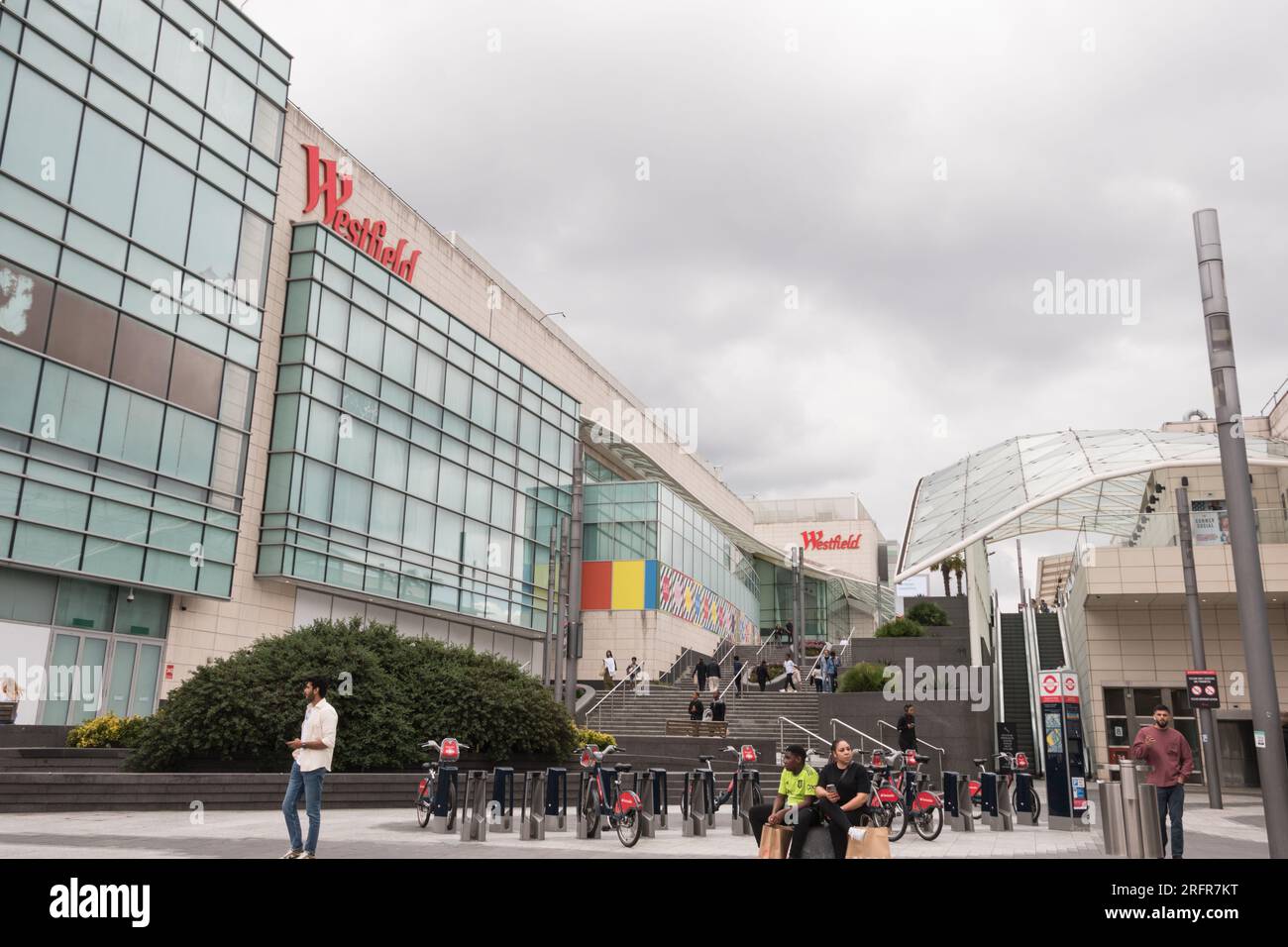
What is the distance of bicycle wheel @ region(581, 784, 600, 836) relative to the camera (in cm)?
1307

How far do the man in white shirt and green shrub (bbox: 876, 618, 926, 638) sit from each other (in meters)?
25.5

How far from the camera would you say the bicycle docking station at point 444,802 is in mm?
13141

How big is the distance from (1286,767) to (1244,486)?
276cm

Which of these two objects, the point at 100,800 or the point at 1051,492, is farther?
the point at 1051,492

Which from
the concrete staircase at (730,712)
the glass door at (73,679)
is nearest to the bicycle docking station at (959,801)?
the concrete staircase at (730,712)

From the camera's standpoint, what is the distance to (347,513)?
29.2 meters

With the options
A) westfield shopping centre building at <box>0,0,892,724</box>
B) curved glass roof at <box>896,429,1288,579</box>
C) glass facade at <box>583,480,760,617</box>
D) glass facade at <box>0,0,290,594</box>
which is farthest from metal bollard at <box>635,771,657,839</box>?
glass facade at <box>583,480,760,617</box>

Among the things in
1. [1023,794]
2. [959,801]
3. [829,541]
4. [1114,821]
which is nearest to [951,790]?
[959,801]

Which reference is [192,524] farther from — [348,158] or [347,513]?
[348,158]

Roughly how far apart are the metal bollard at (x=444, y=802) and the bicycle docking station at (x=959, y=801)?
8127 mm

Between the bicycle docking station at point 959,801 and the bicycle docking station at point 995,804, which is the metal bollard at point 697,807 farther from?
the bicycle docking station at point 995,804

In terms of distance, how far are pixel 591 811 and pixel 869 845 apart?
587 cm
